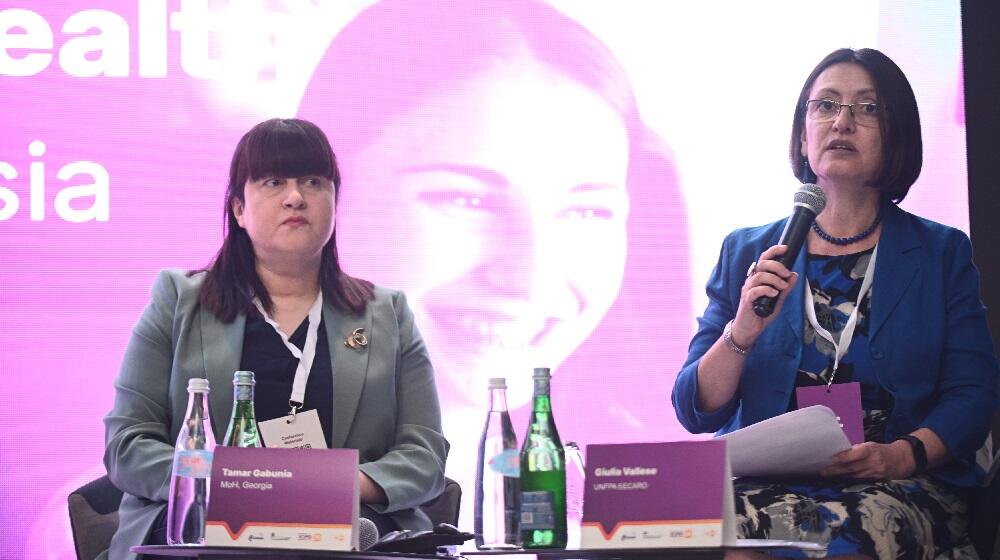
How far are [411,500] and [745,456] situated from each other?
0.77 metres

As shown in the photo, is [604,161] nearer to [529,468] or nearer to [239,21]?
[239,21]

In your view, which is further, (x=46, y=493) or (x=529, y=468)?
(x=46, y=493)

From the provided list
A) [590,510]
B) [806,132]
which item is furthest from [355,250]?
[590,510]

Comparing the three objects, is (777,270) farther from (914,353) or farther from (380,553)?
(380,553)

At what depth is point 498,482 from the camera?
2115 millimetres

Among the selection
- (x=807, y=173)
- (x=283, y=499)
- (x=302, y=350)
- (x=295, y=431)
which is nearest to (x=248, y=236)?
A: (x=302, y=350)

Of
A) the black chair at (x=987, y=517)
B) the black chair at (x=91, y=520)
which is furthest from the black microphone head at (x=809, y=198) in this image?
the black chair at (x=91, y=520)

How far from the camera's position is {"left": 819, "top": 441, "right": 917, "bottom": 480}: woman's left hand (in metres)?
2.44

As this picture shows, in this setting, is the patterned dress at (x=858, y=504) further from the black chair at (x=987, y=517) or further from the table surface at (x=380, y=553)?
the table surface at (x=380, y=553)

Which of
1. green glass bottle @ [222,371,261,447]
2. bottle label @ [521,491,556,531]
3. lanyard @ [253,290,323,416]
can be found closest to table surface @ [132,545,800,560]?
bottle label @ [521,491,556,531]

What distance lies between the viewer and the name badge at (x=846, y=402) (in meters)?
2.56

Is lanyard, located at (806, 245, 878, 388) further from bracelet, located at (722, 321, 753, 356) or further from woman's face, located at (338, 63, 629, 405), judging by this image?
woman's face, located at (338, 63, 629, 405)

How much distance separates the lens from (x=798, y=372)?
2.70 metres

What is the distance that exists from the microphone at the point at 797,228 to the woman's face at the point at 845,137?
→ 24cm
